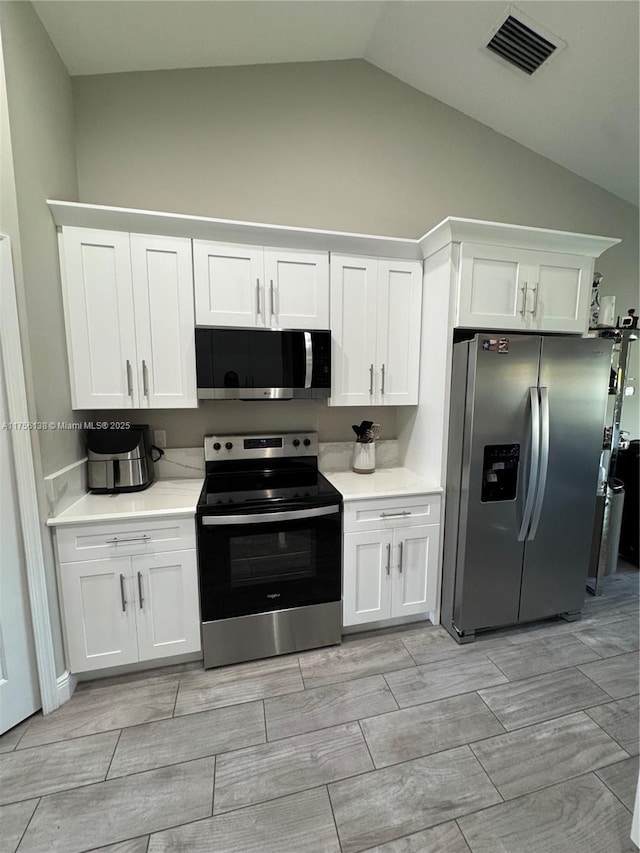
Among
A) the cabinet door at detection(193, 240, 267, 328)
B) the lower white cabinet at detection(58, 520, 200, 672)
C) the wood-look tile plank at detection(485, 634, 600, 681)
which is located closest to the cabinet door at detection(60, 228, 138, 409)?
the cabinet door at detection(193, 240, 267, 328)

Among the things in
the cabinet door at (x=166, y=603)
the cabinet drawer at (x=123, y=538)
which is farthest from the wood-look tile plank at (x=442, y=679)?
the cabinet drawer at (x=123, y=538)

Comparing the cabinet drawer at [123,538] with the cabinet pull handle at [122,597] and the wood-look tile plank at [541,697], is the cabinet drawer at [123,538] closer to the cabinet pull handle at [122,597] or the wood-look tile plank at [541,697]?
the cabinet pull handle at [122,597]

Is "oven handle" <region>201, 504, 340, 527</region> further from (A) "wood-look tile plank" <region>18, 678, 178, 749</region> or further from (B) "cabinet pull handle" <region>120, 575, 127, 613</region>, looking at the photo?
(A) "wood-look tile plank" <region>18, 678, 178, 749</region>

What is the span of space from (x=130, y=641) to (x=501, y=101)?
3918 millimetres

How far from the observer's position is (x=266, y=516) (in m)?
1.81

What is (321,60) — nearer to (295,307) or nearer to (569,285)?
(295,307)

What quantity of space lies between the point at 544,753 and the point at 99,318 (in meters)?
2.90

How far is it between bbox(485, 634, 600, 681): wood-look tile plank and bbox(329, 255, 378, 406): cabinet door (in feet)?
5.49

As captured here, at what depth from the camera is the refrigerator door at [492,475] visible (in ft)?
6.17

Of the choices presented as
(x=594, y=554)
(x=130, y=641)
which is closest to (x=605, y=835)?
(x=594, y=554)

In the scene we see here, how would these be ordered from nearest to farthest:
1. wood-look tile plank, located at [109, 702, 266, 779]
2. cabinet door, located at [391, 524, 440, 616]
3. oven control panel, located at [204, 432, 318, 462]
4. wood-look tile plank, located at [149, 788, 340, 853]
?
wood-look tile plank, located at [149, 788, 340, 853]
wood-look tile plank, located at [109, 702, 266, 779]
cabinet door, located at [391, 524, 440, 616]
oven control panel, located at [204, 432, 318, 462]

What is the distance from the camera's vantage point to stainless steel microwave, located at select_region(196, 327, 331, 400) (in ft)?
6.43

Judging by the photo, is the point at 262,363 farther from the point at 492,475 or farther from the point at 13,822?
the point at 13,822

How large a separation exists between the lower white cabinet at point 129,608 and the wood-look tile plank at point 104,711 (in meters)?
0.13
